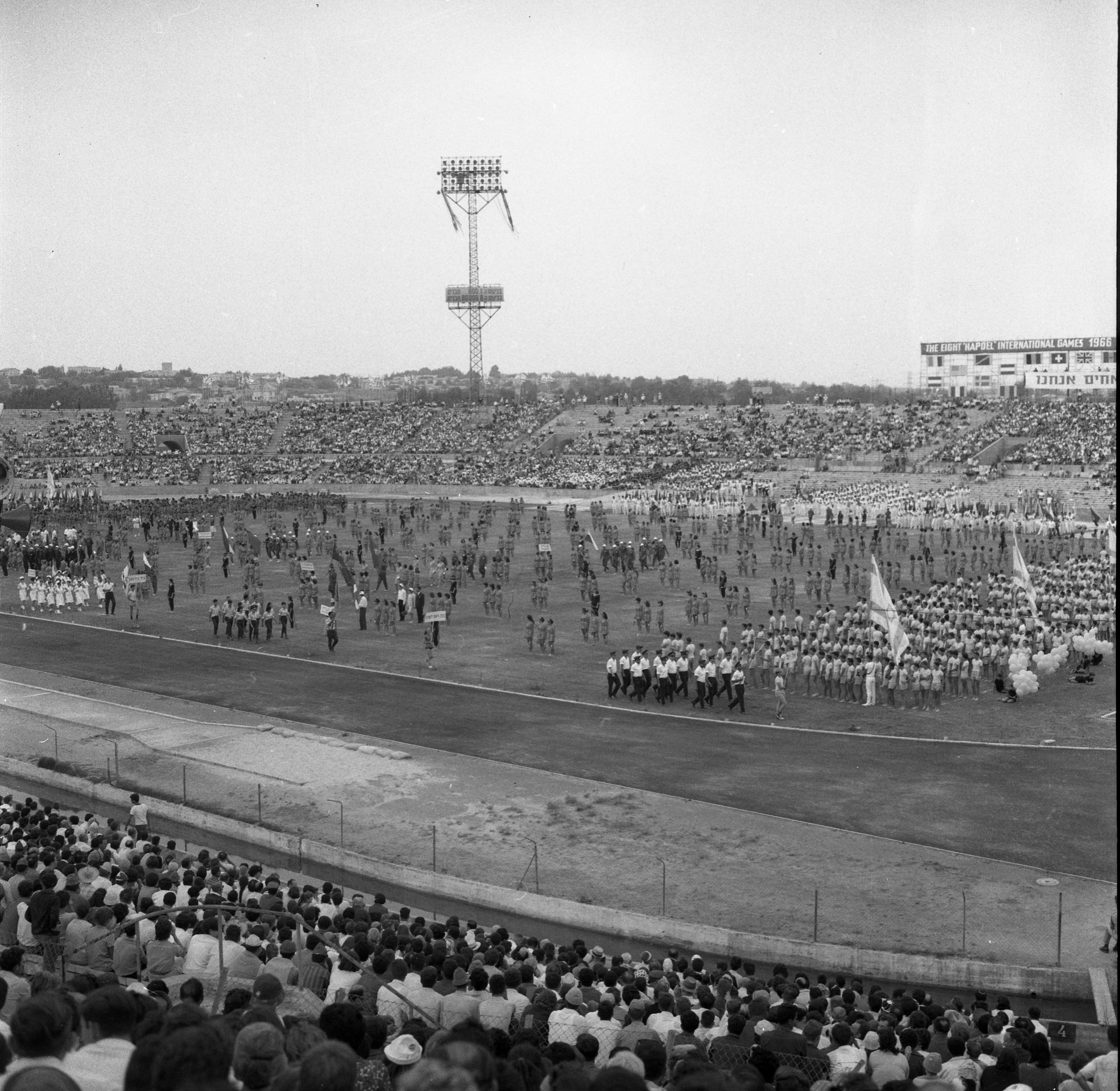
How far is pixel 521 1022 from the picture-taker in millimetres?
8672

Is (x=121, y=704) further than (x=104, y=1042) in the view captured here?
Yes

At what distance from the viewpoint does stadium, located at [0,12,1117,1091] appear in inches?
307

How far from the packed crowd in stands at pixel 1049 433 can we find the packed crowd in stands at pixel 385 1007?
2499 inches

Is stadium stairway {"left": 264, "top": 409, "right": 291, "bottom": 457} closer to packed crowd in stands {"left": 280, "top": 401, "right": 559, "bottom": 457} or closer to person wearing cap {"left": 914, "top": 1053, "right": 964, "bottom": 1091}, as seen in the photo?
packed crowd in stands {"left": 280, "top": 401, "right": 559, "bottom": 457}

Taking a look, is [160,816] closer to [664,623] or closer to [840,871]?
[840,871]

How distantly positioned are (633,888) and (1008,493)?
186 ft

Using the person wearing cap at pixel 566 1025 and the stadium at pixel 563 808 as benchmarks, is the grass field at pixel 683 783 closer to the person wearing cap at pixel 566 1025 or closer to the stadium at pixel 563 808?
the stadium at pixel 563 808

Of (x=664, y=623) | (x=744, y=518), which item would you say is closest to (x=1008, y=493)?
(x=744, y=518)

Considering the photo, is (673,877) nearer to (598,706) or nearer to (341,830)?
(341,830)

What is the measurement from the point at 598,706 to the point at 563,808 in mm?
6986

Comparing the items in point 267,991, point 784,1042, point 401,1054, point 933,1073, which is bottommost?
point 933,1073

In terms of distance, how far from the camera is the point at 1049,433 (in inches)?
3216

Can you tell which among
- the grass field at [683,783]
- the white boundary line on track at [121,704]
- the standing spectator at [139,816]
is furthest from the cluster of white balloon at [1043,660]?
the standing spectator at [139,816]

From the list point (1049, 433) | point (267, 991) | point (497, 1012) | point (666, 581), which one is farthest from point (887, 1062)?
point (1049, 433)
